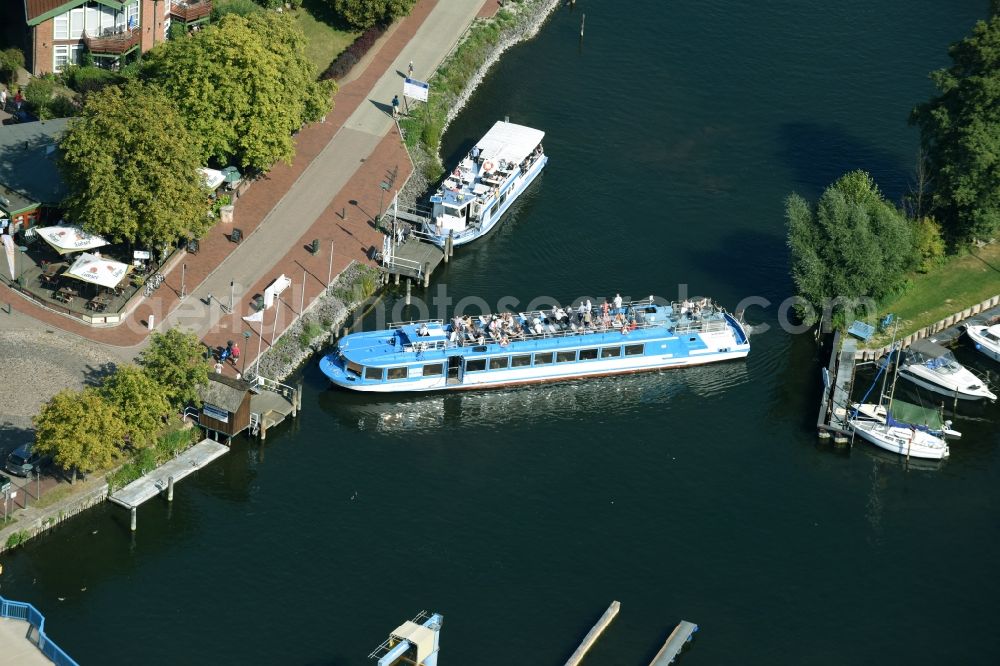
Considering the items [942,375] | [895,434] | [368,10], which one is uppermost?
[368,10]

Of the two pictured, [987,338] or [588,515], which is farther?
[987,338]

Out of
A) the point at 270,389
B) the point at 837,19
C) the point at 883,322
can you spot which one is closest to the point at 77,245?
the point at 270,389

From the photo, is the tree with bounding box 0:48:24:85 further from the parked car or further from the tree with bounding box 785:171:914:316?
the tree with bounding box 785:171:914:316

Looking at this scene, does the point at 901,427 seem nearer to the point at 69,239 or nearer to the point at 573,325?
the point at 573,325

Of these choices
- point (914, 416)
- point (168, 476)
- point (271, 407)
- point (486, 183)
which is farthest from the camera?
point (486, 183)

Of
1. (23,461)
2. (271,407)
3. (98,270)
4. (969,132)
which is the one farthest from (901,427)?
(23,461)

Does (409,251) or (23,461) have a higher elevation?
(409,251)

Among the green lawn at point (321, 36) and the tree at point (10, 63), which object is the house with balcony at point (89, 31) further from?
the green lawn at point (321, 36)

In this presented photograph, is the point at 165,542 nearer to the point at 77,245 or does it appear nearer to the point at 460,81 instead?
the point at 77,245
